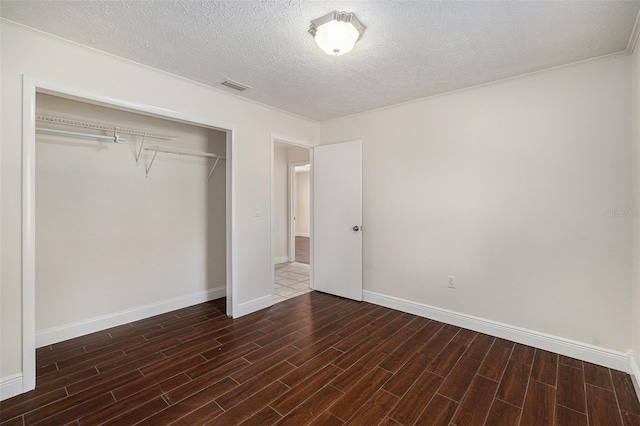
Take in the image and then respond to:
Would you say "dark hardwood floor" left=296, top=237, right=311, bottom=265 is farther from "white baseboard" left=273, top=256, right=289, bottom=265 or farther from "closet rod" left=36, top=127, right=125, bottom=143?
"closet rod" left=36, top=127, right=125, bottom=143

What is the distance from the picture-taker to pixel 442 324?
10.4 feet

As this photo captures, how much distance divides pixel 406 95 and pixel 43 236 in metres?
3.97

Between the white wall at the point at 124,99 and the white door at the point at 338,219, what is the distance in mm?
775

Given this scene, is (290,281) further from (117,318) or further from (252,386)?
(252,386)

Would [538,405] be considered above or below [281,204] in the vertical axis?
below

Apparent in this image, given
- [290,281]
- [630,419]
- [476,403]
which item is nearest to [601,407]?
[630,419]

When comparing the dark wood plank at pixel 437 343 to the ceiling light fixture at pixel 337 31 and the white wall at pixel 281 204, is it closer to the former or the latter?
the ceiling light fixture at pixel 337 31

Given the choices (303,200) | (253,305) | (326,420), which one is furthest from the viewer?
(303,200)

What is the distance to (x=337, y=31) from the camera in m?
1.87

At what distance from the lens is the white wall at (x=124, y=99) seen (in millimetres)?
1957

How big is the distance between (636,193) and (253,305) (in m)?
3.75

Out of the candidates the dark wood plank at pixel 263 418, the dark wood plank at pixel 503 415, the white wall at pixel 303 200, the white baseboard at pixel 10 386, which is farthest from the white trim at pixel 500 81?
the white wall at pixel 303 200

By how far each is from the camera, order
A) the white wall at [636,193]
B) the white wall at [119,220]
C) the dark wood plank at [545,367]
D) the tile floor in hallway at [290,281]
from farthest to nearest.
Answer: the tile floor in hallway at [290,281] < the white wall at [119,220] < the dark wood plank at [545,367] < the white wall at [636,193]

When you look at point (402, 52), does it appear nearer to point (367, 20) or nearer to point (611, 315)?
point (367, 20)
